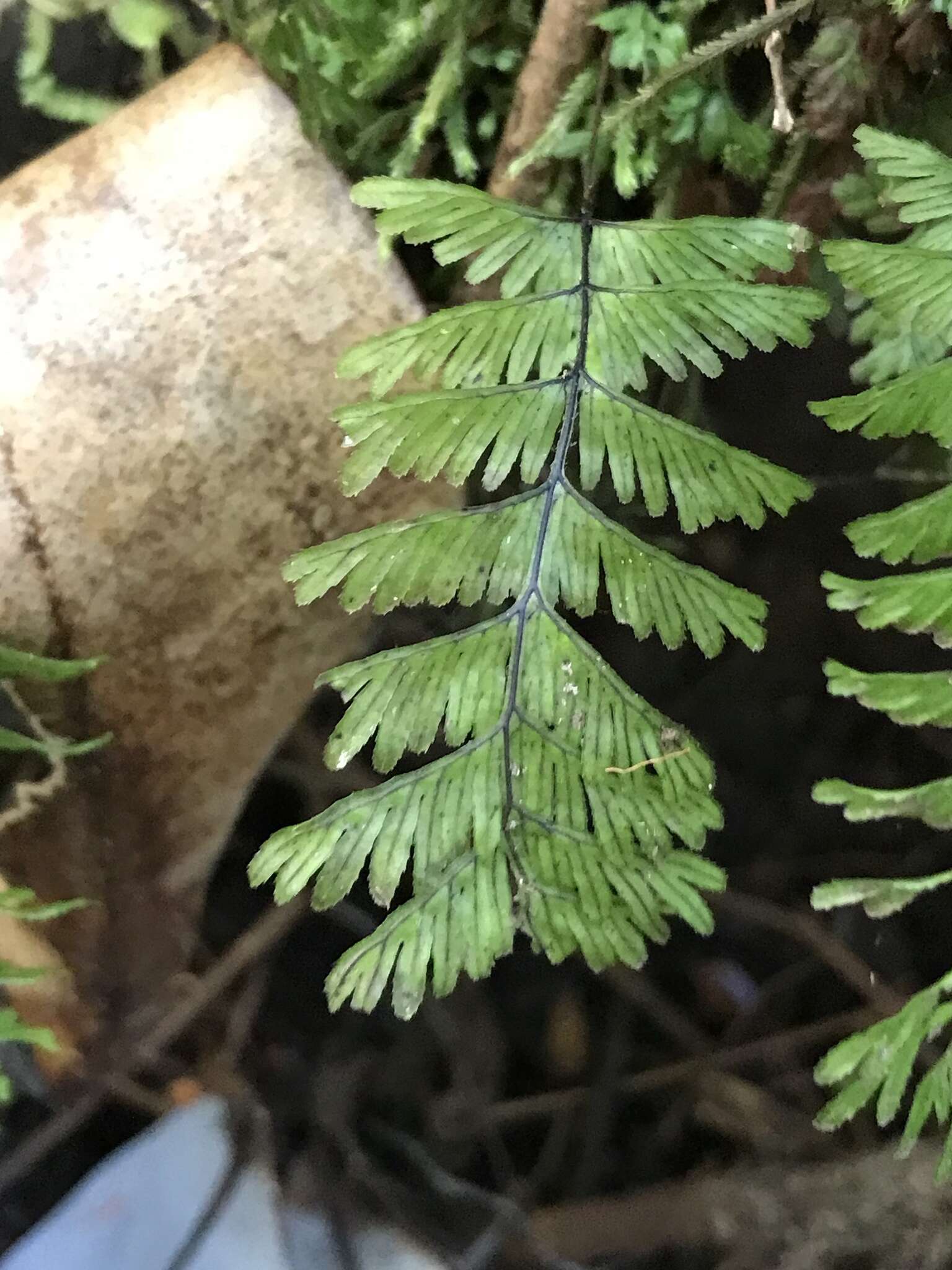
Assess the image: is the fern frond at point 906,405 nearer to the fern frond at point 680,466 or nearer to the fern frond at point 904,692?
the fern frond at point 680,466

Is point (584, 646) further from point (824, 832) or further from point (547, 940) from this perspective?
point (824, 832)

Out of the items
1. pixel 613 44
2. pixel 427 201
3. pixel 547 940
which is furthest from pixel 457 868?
pixel 613 44

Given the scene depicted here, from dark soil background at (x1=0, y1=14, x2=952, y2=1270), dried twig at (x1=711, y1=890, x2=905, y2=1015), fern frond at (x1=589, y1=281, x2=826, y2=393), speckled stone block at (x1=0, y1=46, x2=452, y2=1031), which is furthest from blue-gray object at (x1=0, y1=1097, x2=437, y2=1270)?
fern frond at (x1=589, y1=281, x2=826, y2=393)

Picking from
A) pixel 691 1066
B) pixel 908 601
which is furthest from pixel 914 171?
pixel 691 1066

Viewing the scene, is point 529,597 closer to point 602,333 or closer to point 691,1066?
point 602,333

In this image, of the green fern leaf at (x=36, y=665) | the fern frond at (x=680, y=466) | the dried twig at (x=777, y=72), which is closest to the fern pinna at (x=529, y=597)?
the fern frond at (x=680, y=466)
